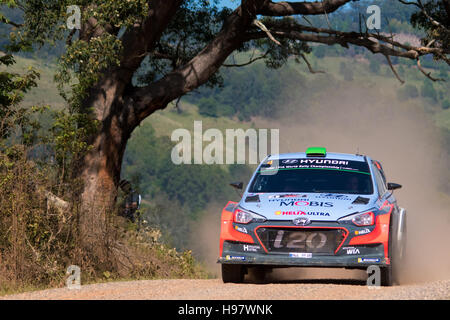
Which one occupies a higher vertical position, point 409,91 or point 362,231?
point 409,91

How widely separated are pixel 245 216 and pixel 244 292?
1.52 m

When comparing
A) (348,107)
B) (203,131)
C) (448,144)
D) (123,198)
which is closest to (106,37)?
(123,198)

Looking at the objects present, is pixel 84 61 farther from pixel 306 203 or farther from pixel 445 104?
pixel 445 104

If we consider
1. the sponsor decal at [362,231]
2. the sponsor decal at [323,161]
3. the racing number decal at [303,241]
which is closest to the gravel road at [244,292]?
the racing number decal at [303,241]

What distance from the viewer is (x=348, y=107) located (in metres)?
169

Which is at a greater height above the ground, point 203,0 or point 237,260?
point 203,0

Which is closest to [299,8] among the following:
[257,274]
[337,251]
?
[257,274]

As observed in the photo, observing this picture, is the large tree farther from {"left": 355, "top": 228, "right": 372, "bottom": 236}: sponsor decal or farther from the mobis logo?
{"left": 355, "top": 228, "right": 372, "bottom": 236}: sponsor decal

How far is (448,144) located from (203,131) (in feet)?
209

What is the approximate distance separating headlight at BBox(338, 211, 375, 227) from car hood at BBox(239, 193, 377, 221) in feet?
0.21

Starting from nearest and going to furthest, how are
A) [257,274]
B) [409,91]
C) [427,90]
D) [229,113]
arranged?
[257,274] → [409,91] → [427,90] → [229,113]

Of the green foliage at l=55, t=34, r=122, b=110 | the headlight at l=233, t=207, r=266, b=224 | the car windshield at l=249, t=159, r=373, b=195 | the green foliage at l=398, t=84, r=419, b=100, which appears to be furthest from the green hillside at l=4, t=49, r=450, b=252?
the headlight at l=233, t=207, r=266, b=224

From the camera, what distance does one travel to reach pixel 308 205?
34.8 feet
